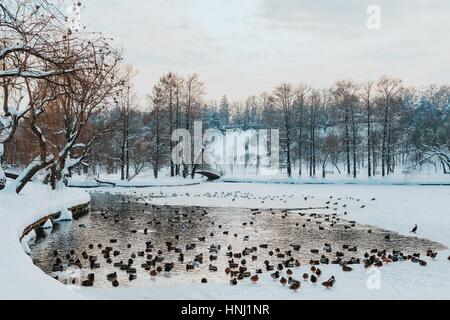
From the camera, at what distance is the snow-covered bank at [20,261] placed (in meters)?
6.26

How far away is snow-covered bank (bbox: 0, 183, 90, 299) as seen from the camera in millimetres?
6258

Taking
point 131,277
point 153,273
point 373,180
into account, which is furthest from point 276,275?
point 373,180

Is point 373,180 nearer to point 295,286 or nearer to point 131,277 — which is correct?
point 295,286

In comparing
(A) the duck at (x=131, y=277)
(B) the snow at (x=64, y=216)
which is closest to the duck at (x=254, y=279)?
(A) the duck at (x=131, y=277)

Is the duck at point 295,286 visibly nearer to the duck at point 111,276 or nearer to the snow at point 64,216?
the duck at point 111,276

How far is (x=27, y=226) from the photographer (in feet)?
53.3

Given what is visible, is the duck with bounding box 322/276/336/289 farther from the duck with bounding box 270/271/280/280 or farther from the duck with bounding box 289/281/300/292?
the duck with bounding box 270/271/280/280

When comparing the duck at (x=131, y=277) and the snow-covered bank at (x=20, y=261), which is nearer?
the snow-covered bank at (x=20, y=261)

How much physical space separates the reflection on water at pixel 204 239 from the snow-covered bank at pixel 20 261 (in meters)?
1.11

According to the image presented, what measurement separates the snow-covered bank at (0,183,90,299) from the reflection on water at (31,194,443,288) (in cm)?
111

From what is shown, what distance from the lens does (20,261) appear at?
845cm
